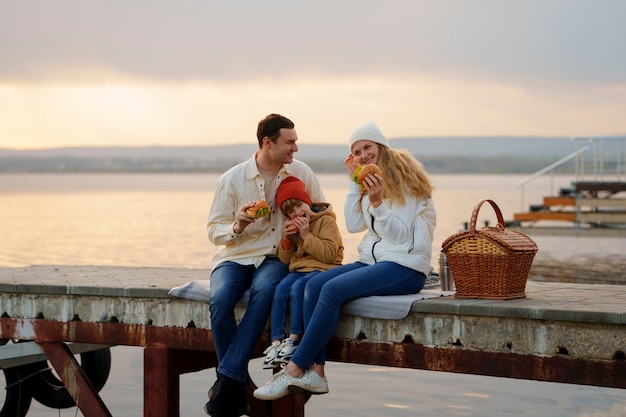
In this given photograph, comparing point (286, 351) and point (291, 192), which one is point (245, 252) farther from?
point (286, 351)

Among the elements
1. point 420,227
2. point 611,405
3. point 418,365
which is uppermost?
point 420,227

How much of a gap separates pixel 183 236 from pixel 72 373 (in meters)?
34.5

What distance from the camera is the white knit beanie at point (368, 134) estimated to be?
8086mm

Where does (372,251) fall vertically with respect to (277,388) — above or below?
above

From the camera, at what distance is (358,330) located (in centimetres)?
803

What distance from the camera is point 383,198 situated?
798 cm

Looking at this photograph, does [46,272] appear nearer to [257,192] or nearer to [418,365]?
[257,192]

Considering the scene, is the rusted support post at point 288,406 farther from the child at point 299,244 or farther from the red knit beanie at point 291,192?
the red knit beanie at point 291,192

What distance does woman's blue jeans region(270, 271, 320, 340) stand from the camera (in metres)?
7.87

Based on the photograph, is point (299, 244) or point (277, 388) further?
point (299, 244)

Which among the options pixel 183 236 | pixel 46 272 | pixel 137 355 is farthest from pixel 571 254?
pixel 46 272

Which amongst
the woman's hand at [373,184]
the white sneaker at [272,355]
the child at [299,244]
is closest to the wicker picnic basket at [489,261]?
the woman's hand at [373,184]

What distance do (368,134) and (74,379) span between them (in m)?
3.35

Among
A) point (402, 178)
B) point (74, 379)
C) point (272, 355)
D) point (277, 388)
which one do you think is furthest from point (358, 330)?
point (74, 379)
